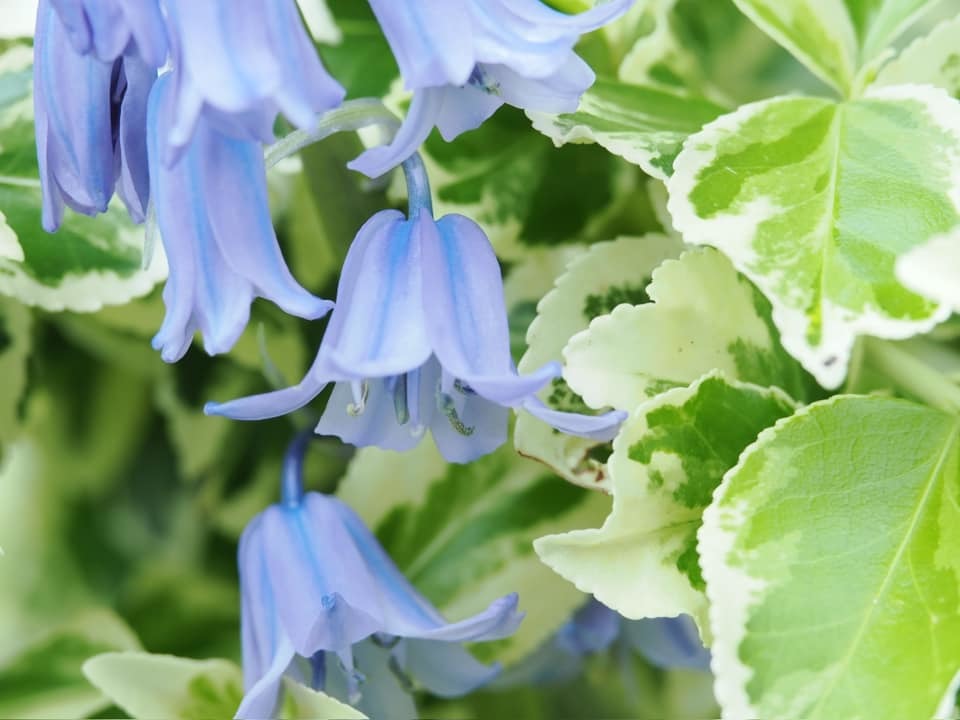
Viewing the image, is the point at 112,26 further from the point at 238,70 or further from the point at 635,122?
the point at 635,122

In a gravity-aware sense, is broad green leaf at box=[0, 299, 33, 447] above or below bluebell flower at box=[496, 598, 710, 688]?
above

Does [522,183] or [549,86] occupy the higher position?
[549,86]

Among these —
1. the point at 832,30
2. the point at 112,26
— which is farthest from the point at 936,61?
the point at 112,26

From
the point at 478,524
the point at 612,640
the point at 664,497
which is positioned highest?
the point at 664,497

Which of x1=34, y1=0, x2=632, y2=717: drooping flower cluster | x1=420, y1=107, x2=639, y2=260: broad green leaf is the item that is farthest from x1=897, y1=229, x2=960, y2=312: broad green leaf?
x1=420, y1=107, x2=639, y2=260: broad green leaf

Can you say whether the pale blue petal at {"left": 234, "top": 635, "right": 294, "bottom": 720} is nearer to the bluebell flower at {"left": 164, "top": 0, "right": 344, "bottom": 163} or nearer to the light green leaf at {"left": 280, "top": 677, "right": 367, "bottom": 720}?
the light green leaf at {"left": 280, "top": 677, "right": 367, "bottom": 720}

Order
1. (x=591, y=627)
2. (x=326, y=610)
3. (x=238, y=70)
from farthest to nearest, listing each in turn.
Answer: (x=591, y=627) < (x=326, y=610) < (x=238, y=70)

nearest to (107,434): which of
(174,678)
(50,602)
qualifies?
(50,602)
